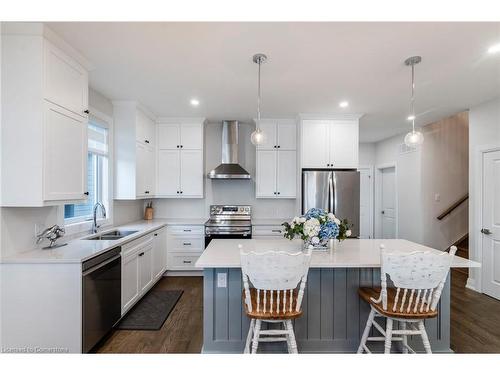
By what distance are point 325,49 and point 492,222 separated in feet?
11.0

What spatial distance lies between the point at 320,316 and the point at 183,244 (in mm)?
2618

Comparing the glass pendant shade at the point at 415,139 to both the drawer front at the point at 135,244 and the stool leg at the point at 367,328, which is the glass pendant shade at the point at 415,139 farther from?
the drawer front at the point at 135,244

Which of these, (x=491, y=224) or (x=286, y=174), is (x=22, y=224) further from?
(x=491, y=224)

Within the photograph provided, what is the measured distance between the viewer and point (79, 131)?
2.31 m

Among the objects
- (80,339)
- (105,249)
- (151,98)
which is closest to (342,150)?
(151,98)

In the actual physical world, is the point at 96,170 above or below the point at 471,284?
above

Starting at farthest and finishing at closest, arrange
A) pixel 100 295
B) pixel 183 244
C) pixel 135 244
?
1. pixel 183 244
2. pixel 135 244
3. pixel 100 295

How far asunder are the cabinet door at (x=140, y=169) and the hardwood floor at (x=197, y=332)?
165 cm

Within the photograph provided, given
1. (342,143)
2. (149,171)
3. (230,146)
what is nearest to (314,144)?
(342,143)

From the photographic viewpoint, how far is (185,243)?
161 inches

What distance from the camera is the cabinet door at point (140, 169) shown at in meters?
3.60

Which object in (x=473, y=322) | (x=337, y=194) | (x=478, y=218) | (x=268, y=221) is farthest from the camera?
(x=268, y=221)

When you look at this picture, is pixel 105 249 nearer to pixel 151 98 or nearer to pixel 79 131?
pixel 79 131

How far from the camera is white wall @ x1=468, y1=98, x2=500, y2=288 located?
333cm
